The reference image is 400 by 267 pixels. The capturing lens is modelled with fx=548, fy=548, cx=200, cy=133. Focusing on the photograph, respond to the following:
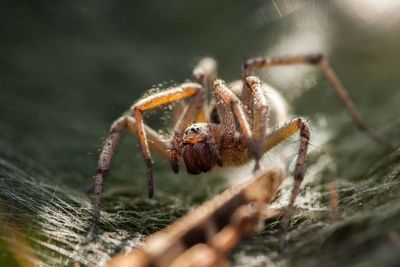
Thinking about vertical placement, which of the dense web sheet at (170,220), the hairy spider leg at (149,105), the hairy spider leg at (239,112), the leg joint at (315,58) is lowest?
the dense web sheet at (170,220)

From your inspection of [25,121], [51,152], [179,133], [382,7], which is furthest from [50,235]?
[382,7]

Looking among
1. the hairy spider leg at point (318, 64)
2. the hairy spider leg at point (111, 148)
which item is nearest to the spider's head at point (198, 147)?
the hairy spider leg at point (111, 148)

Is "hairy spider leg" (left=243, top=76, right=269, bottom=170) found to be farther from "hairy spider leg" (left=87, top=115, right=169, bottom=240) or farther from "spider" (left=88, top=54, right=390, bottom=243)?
"hairy spider leg" (left=87, top=115, right=169, bottom=240)

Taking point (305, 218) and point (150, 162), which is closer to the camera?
point (305, 218)

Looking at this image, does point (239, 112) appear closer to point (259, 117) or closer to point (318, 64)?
point (259, 117)

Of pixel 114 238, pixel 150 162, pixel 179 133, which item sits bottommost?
pixel 114 238

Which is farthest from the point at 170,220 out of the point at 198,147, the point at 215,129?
the point at 215,129

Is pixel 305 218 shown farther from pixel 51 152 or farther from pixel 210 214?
pixel 51 152

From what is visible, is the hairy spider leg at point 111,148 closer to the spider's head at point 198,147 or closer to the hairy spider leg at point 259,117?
the spider's head at point 198,147
